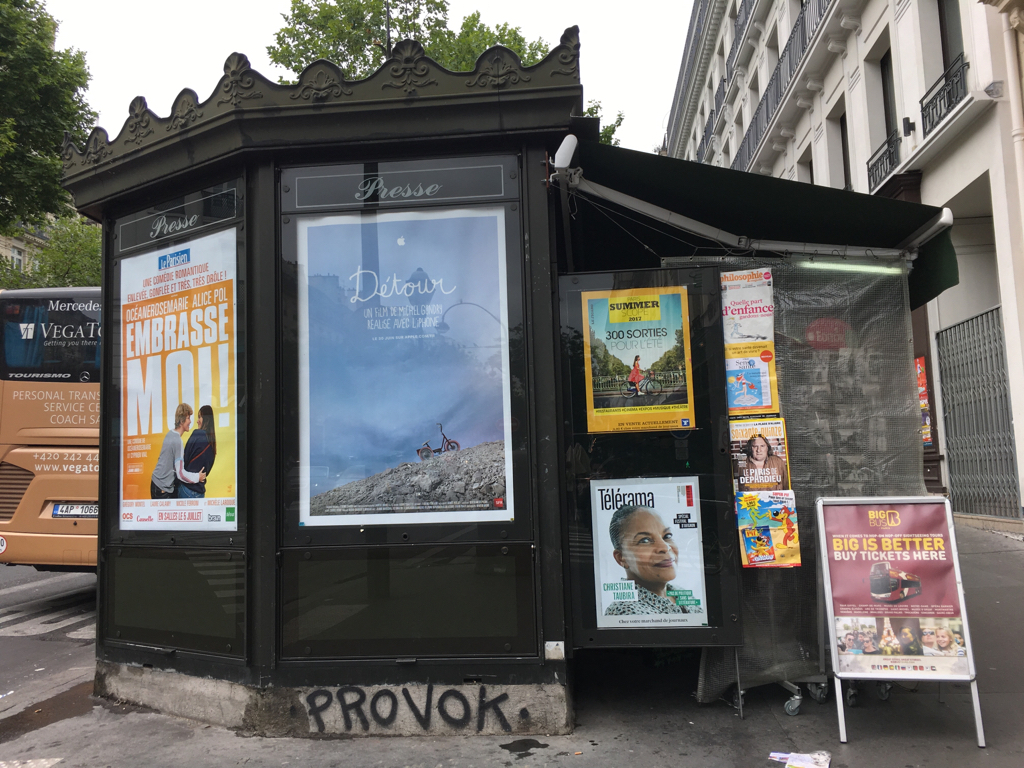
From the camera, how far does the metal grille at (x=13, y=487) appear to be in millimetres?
8766

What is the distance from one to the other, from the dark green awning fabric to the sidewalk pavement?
2.60 metres

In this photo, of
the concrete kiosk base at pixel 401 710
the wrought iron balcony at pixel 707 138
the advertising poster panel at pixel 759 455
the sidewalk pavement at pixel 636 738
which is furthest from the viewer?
the wrought iron balcony at pixel 707 138

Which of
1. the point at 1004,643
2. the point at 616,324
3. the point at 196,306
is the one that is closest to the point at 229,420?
the point at 196,306

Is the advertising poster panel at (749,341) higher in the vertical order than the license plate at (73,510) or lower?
higher

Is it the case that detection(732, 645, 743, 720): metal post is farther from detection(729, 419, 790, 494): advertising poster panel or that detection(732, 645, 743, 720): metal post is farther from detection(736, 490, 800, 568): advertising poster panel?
detection(729, 419, 790, 494): advertising poster panel

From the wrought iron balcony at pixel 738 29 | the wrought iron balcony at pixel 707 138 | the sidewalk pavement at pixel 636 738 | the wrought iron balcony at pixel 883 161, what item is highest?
the wrought iron balcony at pixel 738 29

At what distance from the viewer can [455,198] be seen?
177 inches

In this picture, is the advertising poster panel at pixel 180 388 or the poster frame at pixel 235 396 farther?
the advertising poster panel at pixel 180 388

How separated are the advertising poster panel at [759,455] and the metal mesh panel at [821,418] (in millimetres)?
138

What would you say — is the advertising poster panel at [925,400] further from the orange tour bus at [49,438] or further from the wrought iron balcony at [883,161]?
the orange tour bus at [49,438]

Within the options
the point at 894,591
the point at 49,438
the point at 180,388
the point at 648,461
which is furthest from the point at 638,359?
the point at 49,438

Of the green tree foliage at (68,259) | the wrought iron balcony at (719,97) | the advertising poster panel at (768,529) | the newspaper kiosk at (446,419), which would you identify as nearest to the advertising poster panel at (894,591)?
the advertising poster panel at (768,529)

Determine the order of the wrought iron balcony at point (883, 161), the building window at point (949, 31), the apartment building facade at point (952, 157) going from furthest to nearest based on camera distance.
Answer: the wrought iron balcony at point (883, 161) < the building window at point (949, 31) < the apartment building facade at point (952, 157)

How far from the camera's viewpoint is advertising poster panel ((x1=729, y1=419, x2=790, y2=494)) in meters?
4.50
